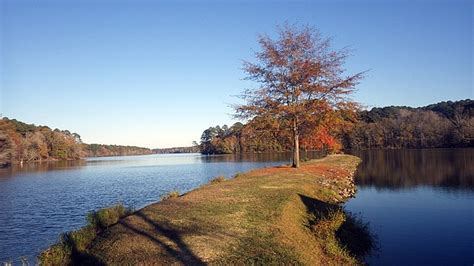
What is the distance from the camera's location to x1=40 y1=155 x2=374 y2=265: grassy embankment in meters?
9.73

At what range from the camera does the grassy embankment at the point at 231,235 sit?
973 cm

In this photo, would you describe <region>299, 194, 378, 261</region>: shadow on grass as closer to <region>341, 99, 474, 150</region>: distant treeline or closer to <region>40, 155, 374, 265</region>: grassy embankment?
<region>40, 155, 374, 265</region>: grassy embankment

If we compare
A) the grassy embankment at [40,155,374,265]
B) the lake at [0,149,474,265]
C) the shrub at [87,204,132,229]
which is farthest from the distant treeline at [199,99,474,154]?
the grassy embankment at [40,155,374,265]

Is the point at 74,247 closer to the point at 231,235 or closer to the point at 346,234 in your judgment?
the point at 231,235

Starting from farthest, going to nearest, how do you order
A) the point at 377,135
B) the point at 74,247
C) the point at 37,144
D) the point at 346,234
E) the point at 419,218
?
1. the point at 377,135
2. the point at 37,144
3. the point at 419,218
4. the point at 346,234
5. the point at 74,247

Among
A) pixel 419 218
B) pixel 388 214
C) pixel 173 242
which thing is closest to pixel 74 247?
pixel 173 242

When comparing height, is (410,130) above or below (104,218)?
above

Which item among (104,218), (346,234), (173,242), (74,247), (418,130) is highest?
(418,130)

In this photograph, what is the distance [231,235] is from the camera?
443 inches

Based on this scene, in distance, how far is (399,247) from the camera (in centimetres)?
1309

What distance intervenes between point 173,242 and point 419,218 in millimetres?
12234

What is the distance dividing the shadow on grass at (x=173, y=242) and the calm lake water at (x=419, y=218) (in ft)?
18.8

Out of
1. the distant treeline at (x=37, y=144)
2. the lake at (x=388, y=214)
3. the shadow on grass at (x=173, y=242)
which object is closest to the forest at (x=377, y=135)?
the distant treeline at (x=37, y=144)

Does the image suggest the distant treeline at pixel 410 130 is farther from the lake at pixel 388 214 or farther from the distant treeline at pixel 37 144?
the lake at pixel 388 214
